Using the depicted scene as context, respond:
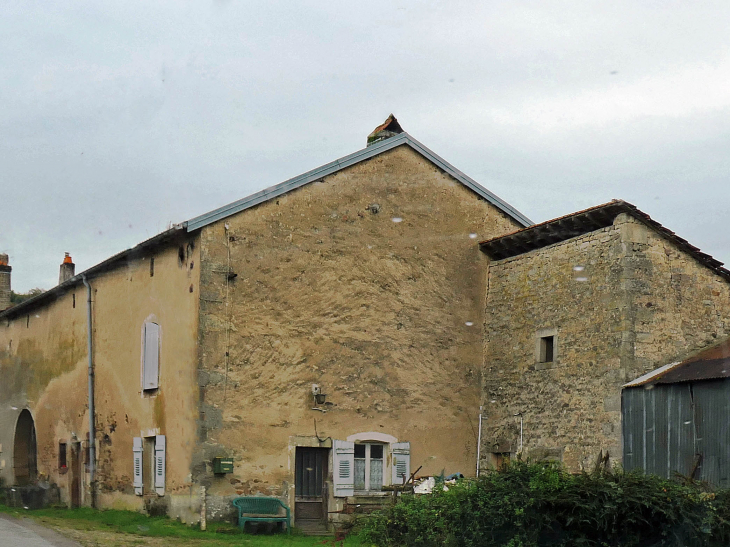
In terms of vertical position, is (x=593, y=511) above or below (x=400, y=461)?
above

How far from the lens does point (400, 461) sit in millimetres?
16578

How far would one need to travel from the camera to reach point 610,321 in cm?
1462

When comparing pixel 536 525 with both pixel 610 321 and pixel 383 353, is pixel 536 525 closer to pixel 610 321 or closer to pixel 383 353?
pixel 610 321

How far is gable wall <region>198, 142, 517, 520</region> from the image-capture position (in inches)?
610

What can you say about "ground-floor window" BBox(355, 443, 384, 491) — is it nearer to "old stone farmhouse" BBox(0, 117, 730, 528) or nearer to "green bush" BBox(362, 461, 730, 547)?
"old stone farmhouse" BBox(0, 117, 730, 528)

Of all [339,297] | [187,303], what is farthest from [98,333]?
[339,297]

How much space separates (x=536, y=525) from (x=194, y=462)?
7846 mm

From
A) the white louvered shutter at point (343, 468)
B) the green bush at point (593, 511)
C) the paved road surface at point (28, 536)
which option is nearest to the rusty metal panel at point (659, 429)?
the white louvered shutter at point (343, 468)

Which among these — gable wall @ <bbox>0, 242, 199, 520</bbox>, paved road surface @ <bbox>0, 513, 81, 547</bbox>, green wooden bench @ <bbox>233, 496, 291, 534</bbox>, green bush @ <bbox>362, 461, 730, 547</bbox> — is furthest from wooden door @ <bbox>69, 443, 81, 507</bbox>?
green bush @ <bbox>362, 461, 730, 547</bbox>

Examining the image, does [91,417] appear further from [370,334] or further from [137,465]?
[370,334]

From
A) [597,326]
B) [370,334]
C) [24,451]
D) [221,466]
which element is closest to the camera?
[597,326]

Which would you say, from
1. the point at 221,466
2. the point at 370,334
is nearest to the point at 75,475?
the point at 221,466

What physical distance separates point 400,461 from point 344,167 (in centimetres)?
508

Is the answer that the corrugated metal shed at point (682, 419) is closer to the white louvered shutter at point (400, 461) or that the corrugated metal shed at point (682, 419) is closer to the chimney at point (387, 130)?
the white louvered shutter at point (400, 461)
